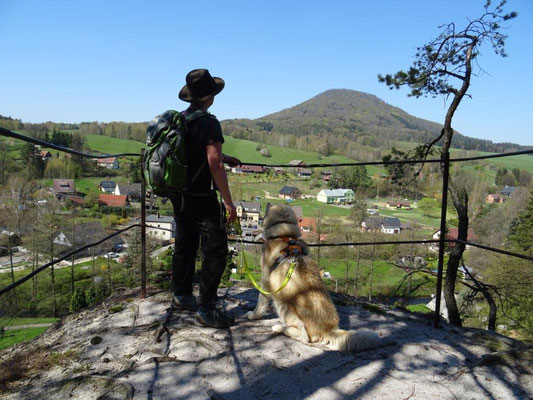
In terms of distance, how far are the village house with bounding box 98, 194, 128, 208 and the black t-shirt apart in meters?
49.4

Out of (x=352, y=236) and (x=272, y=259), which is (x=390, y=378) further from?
(x=352, y=236)

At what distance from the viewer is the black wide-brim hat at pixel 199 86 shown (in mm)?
3219

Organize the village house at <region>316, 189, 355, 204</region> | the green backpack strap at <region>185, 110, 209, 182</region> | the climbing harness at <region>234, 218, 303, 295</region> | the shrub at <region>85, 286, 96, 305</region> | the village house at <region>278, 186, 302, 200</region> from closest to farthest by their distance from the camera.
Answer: the green backpack strap at <region>185, 110, 209, 182</region> < the climbing harness at <region>234, 218, 303, 295</region> < the shrub at <region>85, 286, 96, 305</region> < the village house at <region>316, 189, 355, 204</region> < the village house at <region>278, 186, 302, 200</region>

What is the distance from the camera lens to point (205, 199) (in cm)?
335

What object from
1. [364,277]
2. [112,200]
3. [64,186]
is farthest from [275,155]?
[364,277]

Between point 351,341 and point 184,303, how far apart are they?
187cm

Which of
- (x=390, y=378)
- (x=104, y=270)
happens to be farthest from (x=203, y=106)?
(x=104, y=270)

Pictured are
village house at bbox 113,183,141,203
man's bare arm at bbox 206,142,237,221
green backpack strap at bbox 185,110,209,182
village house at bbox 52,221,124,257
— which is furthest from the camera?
village house at bbox 113,183,141,203

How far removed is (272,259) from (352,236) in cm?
2844

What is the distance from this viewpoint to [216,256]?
3.37 meters

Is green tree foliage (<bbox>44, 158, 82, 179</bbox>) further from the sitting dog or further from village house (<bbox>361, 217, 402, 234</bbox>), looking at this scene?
the sitting dog

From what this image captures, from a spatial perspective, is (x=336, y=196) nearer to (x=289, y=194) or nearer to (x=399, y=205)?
(x=289, y=194)

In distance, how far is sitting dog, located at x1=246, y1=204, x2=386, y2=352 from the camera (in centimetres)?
316

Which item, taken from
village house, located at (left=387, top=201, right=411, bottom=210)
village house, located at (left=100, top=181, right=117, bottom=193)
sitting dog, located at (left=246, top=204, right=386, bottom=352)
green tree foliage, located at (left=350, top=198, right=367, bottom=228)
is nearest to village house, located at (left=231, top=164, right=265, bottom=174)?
sitting dog, located at (left=246, top=204, right=386, bottom=352)
